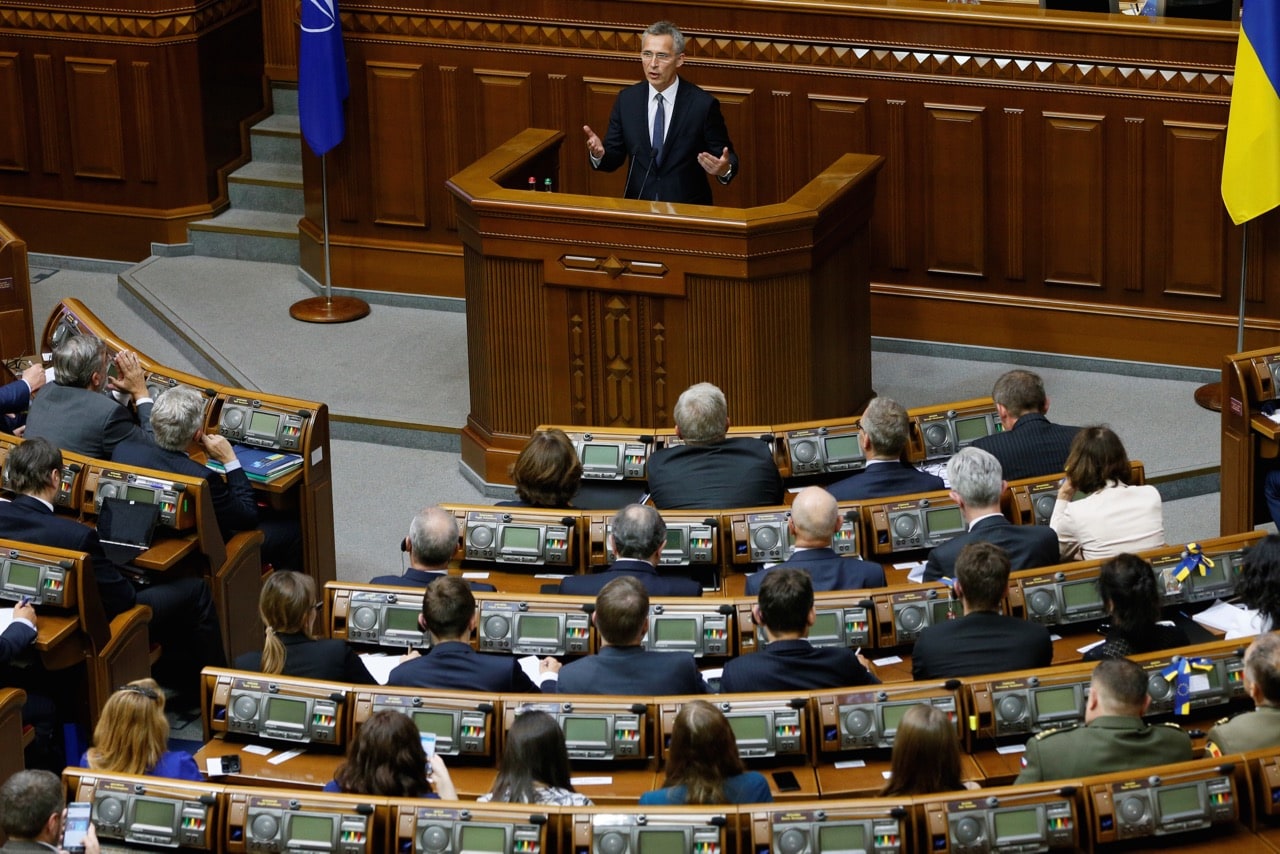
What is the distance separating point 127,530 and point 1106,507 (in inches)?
129

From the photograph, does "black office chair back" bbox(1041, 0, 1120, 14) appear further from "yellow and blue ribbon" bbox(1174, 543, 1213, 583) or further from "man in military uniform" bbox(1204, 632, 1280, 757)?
"man in military uniform" bbox(1204, 632, 1280, 757)

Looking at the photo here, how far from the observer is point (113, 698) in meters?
4.95

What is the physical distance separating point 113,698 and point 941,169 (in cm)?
548

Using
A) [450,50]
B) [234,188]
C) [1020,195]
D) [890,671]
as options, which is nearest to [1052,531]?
[890,671]

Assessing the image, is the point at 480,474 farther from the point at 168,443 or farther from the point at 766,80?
the point at 766,80

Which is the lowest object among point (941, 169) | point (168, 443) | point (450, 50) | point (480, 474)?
point (480, 474)

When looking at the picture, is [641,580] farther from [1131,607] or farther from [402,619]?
[1131,607]

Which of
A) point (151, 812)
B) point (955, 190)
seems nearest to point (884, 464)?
point (151, 812)

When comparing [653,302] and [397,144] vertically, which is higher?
[397,144]

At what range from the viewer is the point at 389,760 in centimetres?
467

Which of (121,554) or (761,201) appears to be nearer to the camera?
(121,554)

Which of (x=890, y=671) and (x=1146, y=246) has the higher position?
(x=1146, y=246)

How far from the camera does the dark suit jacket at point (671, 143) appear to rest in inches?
317

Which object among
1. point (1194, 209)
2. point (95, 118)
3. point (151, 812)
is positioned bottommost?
point (151, 812)
